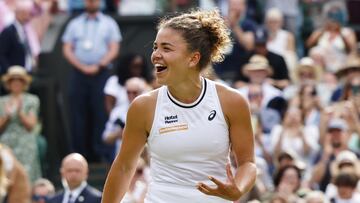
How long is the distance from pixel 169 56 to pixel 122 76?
8457 millimetres

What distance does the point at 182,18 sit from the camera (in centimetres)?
679

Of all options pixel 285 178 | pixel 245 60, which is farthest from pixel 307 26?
pixel 285 178

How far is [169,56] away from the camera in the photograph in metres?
6.70

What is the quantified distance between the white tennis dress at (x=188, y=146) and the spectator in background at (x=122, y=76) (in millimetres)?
7958

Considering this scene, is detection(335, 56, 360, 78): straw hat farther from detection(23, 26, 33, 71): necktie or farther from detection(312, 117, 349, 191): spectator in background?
detection(23, 26, 33, 71): necktie

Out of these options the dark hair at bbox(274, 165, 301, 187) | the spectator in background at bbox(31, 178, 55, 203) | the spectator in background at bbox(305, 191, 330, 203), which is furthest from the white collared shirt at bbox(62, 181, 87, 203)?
the dark hair at bbox(274, 165, 301, 187)

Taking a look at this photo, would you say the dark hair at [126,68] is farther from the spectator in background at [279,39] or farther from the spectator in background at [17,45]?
the spectator in background at [279,39]

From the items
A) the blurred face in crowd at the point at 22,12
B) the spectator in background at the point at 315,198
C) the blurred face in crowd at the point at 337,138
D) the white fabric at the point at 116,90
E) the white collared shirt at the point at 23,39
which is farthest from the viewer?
the blurred face in crowd at the point at 22,12

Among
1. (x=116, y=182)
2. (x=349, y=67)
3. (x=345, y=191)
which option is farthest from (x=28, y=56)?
(x=116, y=182)

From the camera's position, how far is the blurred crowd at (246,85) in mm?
12977

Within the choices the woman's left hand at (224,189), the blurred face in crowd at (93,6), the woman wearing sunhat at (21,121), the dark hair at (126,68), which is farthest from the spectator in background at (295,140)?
the woman's left hand at (224,189)

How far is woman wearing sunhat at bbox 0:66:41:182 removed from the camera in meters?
14.3

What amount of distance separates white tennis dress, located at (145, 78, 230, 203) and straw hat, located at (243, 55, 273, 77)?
25.8 feet

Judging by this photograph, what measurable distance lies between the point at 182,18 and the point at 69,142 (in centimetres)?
891
